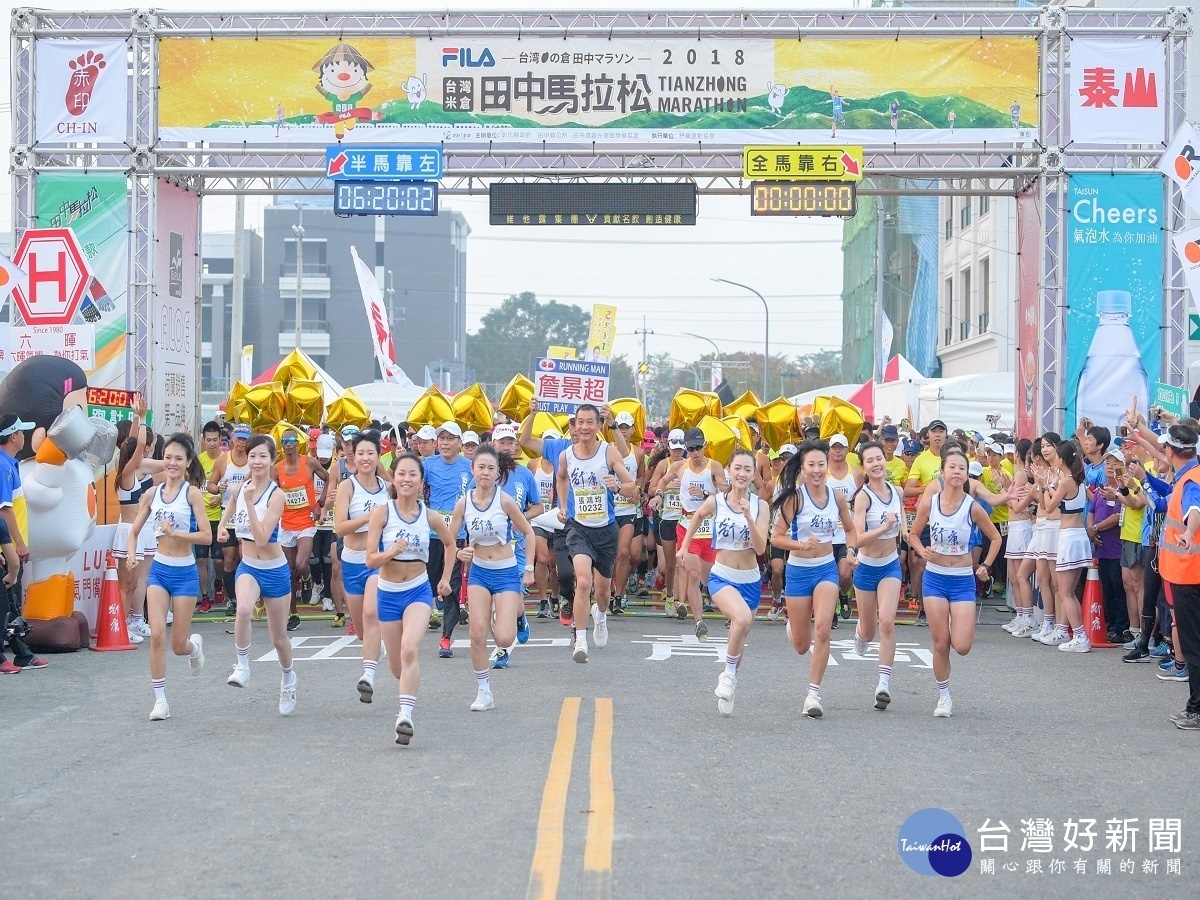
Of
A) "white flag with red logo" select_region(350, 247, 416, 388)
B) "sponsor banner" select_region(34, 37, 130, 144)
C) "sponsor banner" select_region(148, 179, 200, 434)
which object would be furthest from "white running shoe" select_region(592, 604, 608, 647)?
"sponsor banner" select_region(34, 37, 130, 144)

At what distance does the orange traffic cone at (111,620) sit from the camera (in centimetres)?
1451

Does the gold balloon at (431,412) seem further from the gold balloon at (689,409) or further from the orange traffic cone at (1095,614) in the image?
the orange traffic cone at (1095,614)

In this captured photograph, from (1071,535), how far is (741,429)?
14.7 feet

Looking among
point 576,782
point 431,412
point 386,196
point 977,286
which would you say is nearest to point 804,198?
point 386,196

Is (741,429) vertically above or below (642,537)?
above

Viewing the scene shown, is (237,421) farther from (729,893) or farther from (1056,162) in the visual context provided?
(729,893)

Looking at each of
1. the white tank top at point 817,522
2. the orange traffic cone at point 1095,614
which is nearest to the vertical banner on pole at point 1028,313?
the orange traffic cone at point 1095,614

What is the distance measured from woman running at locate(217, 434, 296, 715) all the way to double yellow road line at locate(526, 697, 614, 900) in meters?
2.16

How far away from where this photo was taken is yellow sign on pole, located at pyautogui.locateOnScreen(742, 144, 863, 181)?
754 inches

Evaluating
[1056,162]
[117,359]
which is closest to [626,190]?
[1056,162]

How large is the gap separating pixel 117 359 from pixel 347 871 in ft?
49.9

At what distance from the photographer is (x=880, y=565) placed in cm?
1098

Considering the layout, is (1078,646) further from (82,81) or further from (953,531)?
(82,81)

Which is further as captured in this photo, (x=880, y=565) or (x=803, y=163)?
(x=803, y=163)
